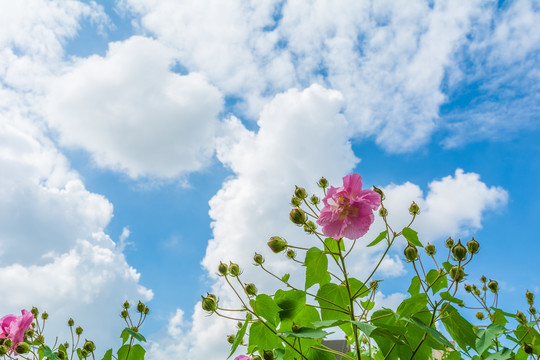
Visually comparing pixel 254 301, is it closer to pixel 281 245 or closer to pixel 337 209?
pixel 281 245

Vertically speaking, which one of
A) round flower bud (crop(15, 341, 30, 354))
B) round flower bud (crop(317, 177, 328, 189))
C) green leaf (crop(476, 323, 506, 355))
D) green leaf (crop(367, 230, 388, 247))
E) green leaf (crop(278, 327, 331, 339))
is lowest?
green leaf (crop(278, 327, 331, 339))

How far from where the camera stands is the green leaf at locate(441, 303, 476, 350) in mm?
1559

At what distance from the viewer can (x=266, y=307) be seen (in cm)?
173

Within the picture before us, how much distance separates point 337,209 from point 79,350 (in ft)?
5.69

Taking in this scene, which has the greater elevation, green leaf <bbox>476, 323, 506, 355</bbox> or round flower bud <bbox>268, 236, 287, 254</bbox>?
round flower bud <bbox>268, 236, 287, 254</bbox>

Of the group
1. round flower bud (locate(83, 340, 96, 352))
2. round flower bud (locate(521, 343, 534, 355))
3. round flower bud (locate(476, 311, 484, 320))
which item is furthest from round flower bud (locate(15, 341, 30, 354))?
round flower bud (locate(476, 311, 484, 320))

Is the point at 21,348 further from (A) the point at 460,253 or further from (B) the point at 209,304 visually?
(A) the point at 460,253

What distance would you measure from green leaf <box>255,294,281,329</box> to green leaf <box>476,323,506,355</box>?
0.88 meters

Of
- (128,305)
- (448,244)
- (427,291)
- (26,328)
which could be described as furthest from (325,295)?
(26,328)

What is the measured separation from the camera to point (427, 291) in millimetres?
1729

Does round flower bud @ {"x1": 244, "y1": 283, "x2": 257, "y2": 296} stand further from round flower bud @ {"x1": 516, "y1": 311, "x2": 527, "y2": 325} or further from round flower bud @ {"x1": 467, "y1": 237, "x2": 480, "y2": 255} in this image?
round flower bud @ {"x1": 516, "y1": 311, "x2": 527, "y2": 325}

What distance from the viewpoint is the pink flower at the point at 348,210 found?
1.76 m

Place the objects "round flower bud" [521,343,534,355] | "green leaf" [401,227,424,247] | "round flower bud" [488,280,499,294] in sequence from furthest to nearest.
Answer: "round flower bud" [488,280,499,294], "round flower bud" [521,343,534,355], "green leaf" [401,227,424,247]

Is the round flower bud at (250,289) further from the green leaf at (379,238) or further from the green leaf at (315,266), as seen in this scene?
the green leaf at (379,238)
